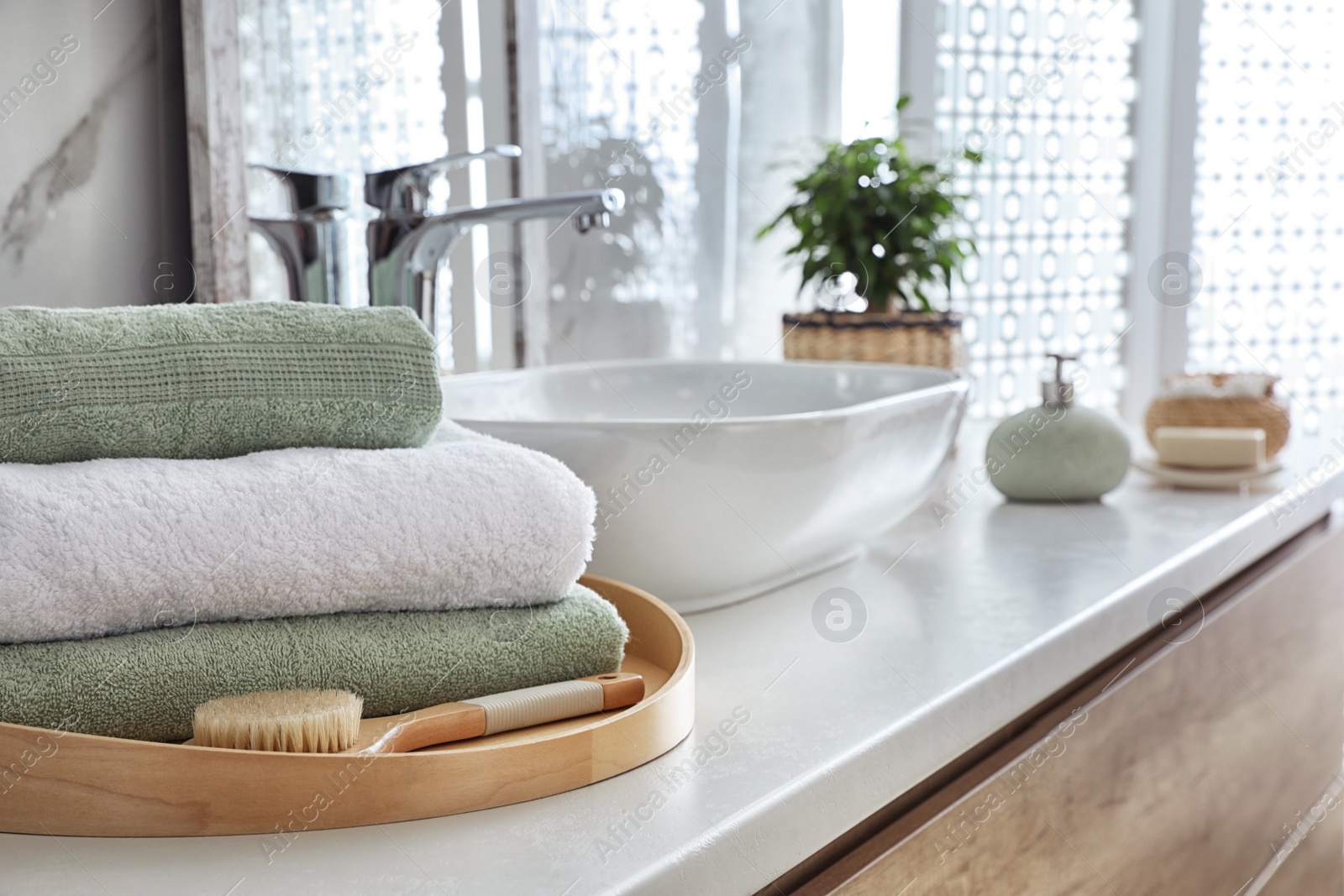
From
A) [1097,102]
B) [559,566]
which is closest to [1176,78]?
[1097,102]

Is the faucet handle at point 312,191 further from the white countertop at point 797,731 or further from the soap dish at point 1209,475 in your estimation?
the soap dish at point 1209,475

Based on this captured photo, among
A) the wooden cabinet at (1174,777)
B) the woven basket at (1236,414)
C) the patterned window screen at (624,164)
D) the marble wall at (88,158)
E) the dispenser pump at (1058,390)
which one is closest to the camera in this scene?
the wooden cabinet at (1174,777)

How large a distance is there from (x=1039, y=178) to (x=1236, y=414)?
3.18ft

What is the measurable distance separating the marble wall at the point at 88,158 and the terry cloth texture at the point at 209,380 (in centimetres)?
38

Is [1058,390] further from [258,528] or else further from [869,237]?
[258,528]

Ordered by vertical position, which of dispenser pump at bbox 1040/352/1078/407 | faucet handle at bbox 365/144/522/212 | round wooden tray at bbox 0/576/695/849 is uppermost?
faucet handle at bbox 365/144/522/212

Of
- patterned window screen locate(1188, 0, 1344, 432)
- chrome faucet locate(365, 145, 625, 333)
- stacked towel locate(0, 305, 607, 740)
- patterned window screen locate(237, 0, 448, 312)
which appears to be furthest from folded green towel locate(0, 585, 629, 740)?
patterned window screen locate(1188, 0, 1344, 432)

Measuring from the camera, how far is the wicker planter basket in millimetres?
1044

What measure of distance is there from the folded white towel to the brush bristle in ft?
0.12

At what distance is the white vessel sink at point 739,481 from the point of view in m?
0.55

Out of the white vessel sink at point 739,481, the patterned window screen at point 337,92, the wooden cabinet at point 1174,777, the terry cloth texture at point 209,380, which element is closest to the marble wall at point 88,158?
the patterned window screen at point 337,92

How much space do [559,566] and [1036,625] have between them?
0.93 feet

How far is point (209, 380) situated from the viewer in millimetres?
385

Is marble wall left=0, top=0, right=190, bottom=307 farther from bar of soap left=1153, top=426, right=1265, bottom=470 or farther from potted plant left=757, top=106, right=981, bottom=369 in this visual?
bar of soap left=1153, top=426, right=1265, bottom=470
